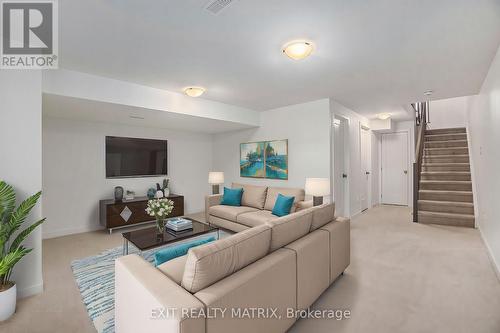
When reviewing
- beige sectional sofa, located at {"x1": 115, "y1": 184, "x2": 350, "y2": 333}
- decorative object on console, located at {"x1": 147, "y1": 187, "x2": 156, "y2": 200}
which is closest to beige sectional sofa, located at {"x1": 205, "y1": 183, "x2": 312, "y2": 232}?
decorative object on console, located at {"x1": 147, "y1": 187, "x2": 156, "y2": 200}

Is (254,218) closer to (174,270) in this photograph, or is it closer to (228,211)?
(228,211)

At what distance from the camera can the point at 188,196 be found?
19.2ft

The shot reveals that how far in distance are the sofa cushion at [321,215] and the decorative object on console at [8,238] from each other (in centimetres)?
253

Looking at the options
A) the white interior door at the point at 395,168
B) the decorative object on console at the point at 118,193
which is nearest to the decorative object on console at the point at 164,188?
the decorative object on console at the point at 118,193

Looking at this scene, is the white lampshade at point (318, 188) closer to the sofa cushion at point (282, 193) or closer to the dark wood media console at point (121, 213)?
the sofa cushion at point (282, 193)

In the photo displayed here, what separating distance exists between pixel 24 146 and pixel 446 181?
7.11m

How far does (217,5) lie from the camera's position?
1.73 meters

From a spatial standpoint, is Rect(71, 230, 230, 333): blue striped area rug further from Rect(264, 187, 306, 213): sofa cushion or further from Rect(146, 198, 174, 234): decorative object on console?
Rect(264, 187, 306, 213): sofa cushion

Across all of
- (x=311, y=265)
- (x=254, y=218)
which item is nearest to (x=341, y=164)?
(x=254, y=218)

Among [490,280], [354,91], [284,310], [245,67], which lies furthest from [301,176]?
[284,310]

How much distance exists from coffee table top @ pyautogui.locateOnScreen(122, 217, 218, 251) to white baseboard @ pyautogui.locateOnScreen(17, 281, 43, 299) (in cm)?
85

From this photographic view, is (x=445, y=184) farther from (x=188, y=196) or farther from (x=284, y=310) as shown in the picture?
(x=188, y=196)

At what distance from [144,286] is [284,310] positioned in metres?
0.95

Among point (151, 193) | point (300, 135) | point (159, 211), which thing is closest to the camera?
point (159, 211)
